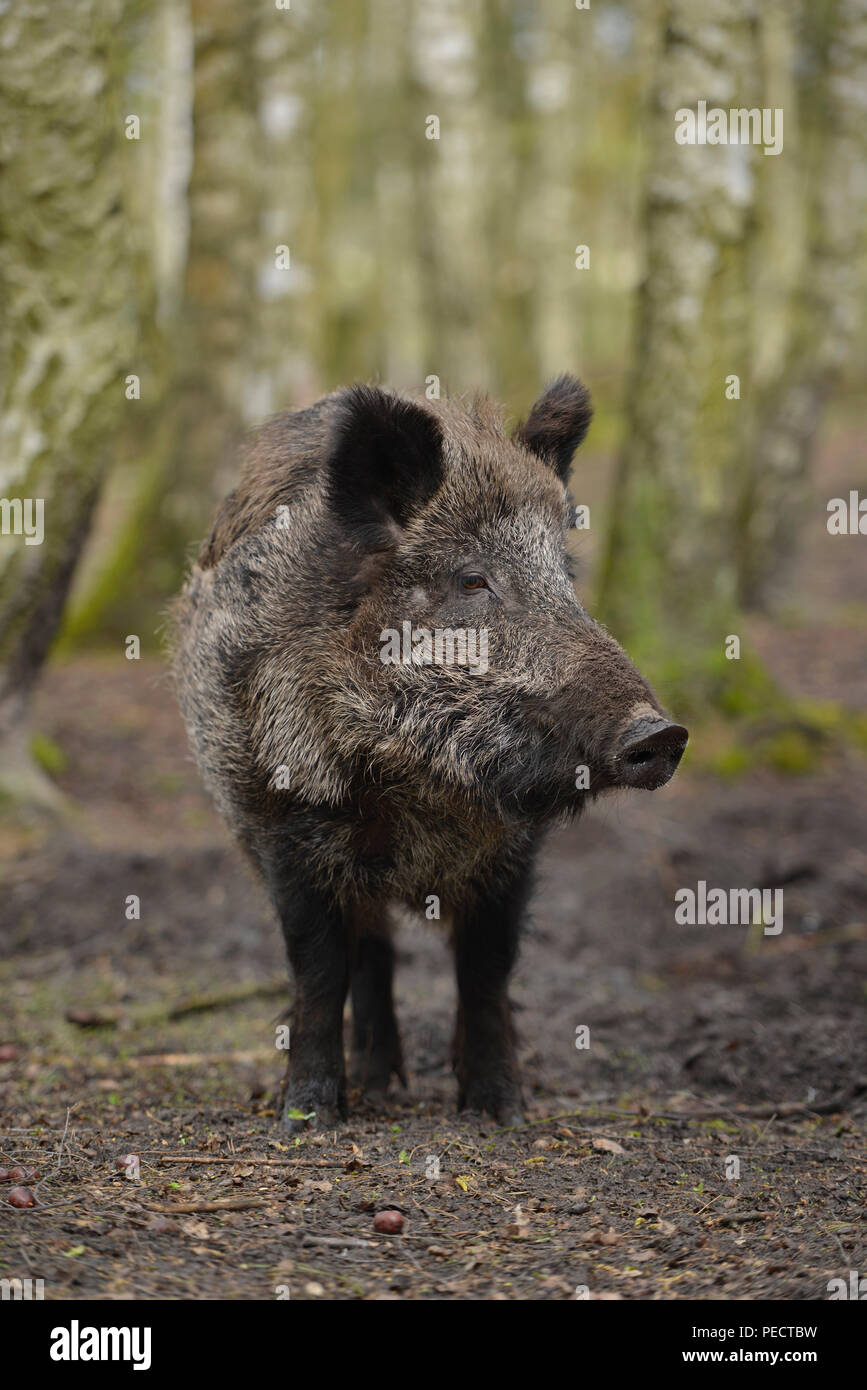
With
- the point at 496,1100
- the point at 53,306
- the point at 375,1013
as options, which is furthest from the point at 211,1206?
the point at 53,306

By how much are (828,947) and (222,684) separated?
4.14 meters

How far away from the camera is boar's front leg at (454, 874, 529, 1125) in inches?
220

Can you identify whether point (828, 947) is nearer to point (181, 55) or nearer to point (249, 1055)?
point (249, 1055)

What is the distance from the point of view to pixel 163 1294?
3.38 metres

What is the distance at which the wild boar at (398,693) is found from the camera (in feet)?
16.4

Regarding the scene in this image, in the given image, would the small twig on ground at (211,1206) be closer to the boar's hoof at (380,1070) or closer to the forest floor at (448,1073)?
the forest floor at (448,1073)

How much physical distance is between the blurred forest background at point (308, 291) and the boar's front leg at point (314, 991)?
5.38 ft

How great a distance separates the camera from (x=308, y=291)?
13836 mm

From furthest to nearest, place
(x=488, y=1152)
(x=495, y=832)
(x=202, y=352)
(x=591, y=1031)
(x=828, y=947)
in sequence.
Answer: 1. (x=202, y=352)
2. (x=828, y=947)
3. (x=591, y=1031)
4. (x=495, y=832)
5. (x=488, y=1152)

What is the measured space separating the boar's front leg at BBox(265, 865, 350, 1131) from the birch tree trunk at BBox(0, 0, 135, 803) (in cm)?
397

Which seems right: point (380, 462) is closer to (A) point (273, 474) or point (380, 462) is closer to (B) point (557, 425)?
(A) point (273, 474)

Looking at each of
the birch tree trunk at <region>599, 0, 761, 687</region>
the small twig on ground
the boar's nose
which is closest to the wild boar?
the boar's nose
